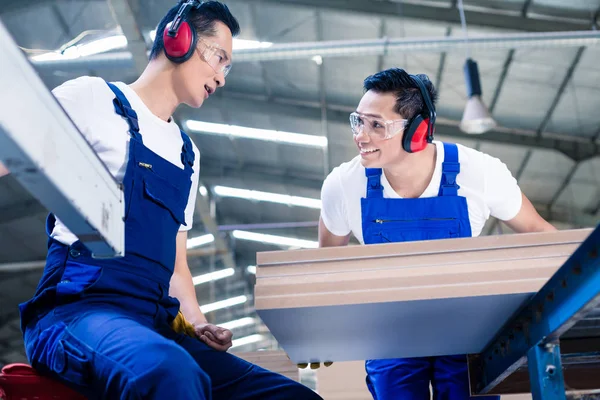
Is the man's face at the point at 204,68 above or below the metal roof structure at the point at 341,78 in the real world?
below

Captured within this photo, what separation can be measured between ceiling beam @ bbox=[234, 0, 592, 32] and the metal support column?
21.7ft

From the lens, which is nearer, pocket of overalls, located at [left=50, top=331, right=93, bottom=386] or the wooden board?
pocket of overalls, located at [left=50, top=331, right=93, bottom=386]

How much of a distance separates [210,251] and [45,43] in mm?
5912

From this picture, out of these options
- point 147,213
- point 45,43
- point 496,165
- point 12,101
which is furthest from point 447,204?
point 45,43

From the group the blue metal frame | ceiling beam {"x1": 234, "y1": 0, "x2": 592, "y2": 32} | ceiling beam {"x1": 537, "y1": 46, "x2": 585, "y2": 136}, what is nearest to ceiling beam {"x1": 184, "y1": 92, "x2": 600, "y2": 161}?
ceiling beam {"x1": 537, "y1": 46, "x2": 585, "y2": 136}

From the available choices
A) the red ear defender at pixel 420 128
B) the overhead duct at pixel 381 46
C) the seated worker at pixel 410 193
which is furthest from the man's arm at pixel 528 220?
the overhead duct at pixel 381 46

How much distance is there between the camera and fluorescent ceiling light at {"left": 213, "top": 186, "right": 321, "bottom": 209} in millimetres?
13367

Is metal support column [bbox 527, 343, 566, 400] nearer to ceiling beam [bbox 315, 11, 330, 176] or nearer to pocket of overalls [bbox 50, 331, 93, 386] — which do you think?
pocket of overalls [bbox 50, 331, 93, 386]

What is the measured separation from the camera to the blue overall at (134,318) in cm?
135

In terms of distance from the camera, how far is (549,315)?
5.18 feet

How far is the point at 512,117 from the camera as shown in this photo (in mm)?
9586

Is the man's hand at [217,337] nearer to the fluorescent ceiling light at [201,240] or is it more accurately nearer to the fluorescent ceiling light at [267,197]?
the fluorescent ceiling light at [267,197]

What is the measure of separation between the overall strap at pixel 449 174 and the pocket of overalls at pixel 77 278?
1.37m

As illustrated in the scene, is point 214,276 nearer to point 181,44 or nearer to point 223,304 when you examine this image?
point 223,304
